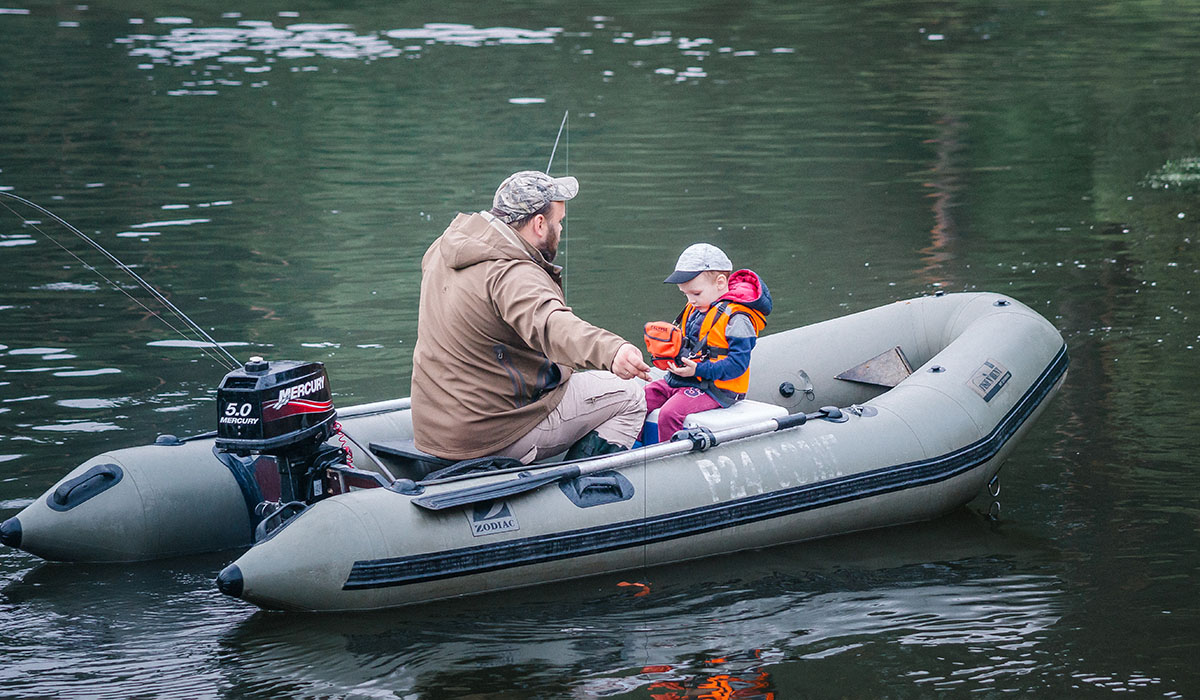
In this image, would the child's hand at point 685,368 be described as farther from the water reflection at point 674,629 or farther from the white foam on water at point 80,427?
the white foam on water at point 80,427

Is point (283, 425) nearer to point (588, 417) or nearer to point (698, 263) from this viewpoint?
point (588, 417)

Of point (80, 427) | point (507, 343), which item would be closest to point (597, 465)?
point (507, 343)

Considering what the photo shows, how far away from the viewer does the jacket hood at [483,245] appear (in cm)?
477

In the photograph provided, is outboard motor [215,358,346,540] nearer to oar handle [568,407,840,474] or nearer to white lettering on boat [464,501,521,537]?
white lettering on boat [464,501,521,537]

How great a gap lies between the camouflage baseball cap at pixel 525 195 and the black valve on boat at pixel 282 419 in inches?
34.6

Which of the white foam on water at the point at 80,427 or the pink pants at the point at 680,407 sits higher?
the pink pants at the point at 680,407

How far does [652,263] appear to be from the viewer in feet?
34.4

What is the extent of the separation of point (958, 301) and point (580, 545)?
8.86ft

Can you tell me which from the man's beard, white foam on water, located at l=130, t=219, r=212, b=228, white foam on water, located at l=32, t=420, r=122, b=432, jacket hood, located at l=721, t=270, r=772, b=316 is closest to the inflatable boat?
jacket hood, located at l=721, t=270, r=772, b=316

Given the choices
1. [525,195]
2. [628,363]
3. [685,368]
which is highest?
[525,195]

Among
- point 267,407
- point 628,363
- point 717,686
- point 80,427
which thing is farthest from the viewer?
point 80,427

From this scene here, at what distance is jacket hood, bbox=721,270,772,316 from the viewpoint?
5.44 meters

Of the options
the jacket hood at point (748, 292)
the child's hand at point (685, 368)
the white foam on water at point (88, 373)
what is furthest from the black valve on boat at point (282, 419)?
the white foam on water at point (88, 373)

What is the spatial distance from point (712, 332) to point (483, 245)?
111 cm
